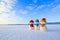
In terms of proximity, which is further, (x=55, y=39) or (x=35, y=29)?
(x=35, y=29)

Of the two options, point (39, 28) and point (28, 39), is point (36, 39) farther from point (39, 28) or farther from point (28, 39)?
point (39, 28)

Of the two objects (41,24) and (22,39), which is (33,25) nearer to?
(41,24)

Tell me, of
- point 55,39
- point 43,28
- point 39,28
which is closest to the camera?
point 55,39

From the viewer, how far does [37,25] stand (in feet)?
11.4

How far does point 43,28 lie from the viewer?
10.7 feet

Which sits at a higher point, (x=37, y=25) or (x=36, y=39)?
(x=37, y=25)

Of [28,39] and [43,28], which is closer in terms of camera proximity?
[28,39]

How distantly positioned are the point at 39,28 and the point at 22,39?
1419 mm

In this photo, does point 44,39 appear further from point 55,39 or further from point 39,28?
point 39,28

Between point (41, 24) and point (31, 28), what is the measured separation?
0.47m

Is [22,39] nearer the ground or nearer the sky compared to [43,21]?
nearer the ground

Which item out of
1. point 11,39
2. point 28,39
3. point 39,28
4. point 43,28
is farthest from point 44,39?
point 39,28

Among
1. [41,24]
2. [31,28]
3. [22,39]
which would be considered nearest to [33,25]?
[31,28]

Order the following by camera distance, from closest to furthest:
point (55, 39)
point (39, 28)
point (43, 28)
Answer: point (55, 39) < point (43, 28) < point (39, 28)
